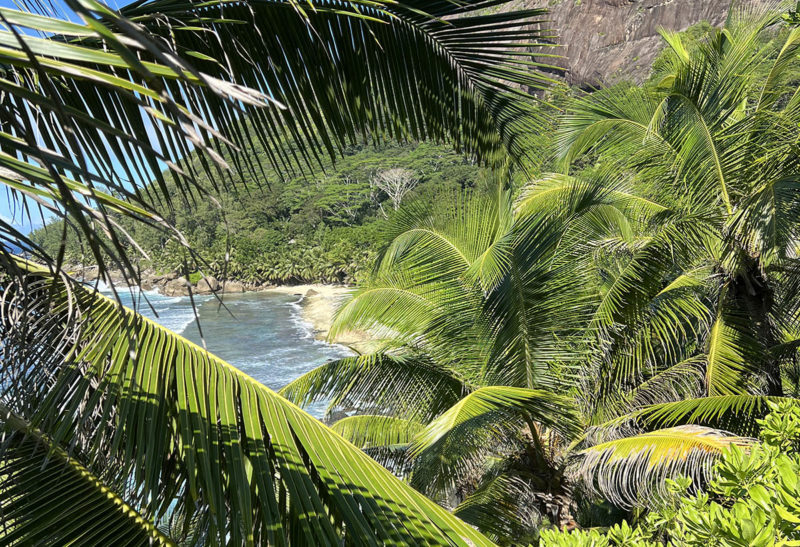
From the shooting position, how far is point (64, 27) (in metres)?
0.55

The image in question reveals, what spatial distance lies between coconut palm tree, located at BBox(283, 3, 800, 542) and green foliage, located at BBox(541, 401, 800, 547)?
1587 millimetres

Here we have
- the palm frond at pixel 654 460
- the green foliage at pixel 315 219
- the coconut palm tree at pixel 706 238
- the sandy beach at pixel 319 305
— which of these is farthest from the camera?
the green foliage at pixel 315 219

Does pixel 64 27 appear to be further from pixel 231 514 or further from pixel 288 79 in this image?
pixel 288 79

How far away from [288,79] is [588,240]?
436 centimetres

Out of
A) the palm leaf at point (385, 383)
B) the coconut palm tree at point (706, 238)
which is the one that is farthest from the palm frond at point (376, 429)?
the coconut palm tree at point (706, 238)

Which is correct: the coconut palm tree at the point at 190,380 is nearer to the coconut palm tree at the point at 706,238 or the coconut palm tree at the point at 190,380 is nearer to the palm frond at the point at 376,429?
the coconut palm tree at the point at 706,238

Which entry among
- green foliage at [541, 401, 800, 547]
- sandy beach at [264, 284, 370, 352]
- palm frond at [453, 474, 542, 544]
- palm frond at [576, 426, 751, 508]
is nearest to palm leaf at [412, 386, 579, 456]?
palm frond at [576, 426, 751, 508]

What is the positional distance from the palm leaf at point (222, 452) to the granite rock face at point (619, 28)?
4879 cm

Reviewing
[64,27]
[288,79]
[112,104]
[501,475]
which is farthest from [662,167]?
[64,27]

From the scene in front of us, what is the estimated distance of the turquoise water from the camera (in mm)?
24328

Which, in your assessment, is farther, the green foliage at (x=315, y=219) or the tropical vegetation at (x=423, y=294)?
the green foliage at (x=315, y=219)

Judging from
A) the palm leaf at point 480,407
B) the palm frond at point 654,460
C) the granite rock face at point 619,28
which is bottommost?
the granite rock face at point 619,28

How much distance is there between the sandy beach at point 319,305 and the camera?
2658cm

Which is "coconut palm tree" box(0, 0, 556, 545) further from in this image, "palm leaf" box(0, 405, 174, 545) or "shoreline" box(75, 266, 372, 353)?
"shoreline" box(75, 266, 372, 353)
